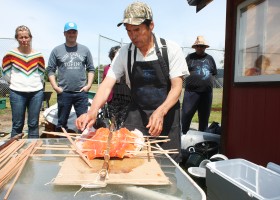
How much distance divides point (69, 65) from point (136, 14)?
3.20 metres

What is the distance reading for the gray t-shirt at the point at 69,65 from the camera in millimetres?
5289

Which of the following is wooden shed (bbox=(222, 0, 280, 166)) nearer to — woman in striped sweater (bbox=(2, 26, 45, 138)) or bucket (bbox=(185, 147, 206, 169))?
bucket (bbox=(185, 147, 206, 169))

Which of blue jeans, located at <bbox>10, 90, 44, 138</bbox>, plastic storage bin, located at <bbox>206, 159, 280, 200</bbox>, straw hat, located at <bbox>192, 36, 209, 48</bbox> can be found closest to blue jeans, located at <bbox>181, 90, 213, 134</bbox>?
straw hat, located at <bbox>192, 36, 209, 48</bbox>

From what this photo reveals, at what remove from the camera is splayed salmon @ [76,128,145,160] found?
6.10 ft

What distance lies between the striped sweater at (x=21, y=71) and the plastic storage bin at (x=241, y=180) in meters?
3.04

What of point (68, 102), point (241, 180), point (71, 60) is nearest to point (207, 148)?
point (241, 180)

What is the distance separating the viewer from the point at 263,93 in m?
3.90

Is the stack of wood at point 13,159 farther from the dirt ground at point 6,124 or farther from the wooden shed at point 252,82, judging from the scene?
the dirt ground at point 6,124

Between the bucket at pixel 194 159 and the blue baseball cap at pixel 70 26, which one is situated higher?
the blue baseball cap at pixel 70 26

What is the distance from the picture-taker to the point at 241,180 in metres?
2.90

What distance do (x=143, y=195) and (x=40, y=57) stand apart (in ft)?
12.8

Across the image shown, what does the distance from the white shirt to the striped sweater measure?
234cm

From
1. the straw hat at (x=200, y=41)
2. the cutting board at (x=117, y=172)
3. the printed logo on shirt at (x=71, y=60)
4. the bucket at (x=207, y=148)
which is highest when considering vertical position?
the straw hat at (x=200, y=41)

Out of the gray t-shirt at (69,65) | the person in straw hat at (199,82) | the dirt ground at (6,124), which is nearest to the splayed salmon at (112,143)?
the gray t-shirt at (69,65)
